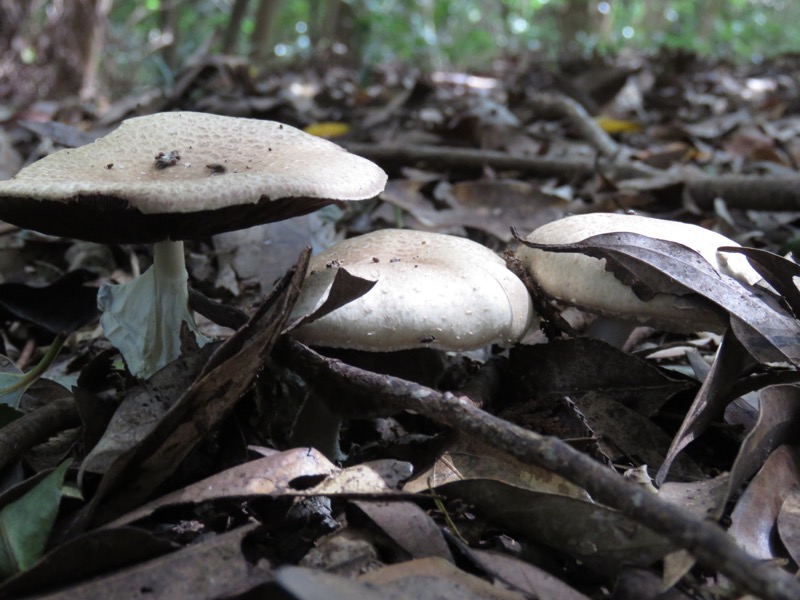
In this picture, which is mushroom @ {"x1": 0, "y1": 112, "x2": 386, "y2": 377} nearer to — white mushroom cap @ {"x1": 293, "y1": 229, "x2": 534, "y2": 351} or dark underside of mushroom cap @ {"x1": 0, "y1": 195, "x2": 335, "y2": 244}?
dark underside of mushroom cap @ {"x1": 0, "y1": 195, "x2": 335, "y2": 244}

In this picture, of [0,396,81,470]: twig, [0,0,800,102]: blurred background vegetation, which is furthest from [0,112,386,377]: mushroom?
[0,0,800,102]: blurred background vegetation

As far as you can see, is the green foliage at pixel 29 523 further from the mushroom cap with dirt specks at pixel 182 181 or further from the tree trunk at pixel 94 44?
the tree trunk at pixel 94 44

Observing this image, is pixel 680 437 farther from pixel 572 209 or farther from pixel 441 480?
pixel 572 209

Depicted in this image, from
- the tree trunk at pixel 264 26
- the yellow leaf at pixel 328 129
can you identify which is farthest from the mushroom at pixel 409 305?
the tree trunk at pixel 264 26

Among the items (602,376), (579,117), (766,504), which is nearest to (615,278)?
(602,376)

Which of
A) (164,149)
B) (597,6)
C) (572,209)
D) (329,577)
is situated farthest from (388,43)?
(329,577)
